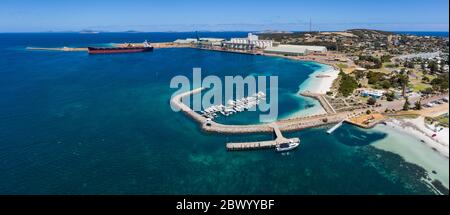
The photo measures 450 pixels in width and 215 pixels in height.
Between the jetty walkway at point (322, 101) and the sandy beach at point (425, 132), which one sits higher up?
the jetty walkway at point (322, 101)

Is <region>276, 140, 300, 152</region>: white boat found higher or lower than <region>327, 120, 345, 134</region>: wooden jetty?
lower

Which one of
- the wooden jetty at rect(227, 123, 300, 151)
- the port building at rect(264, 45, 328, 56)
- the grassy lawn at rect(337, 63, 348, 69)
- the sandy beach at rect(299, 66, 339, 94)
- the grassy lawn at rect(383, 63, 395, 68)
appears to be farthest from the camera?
the port building at rect(264, 45, 328, 56)

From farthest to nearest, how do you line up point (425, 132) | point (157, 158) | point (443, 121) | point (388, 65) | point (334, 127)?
point (388, 65) < point (443, 121) < point (334, 127) < point (425, 132) < point (157, 158)

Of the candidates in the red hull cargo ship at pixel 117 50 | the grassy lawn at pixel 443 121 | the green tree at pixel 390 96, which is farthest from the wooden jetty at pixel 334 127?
the red hull cargo ship at pixel 117 50

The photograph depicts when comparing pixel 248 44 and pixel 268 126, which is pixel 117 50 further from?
pixel 268 126

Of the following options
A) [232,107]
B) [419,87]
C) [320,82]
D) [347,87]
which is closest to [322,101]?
[347,87]

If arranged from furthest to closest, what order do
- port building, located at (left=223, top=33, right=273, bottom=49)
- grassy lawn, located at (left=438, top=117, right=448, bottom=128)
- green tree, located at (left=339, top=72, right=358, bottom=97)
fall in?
port building, located at (left=223, top=33, right=273, bottom=49), green tree, located at (left=339, top=72, right=358, bottom=97), grassy lawn, located at (left=438, top=117, right=448, bottom=128)

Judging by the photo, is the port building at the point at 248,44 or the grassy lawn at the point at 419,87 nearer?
the grassy lawn at the point at 419,87

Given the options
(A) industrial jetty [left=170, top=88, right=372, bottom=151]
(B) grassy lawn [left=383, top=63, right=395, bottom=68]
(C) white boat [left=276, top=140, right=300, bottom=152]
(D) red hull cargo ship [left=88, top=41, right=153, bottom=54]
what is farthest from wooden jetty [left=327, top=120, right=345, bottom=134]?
(D) red hull cargo ship [left=88, top=41, right=153, bottom=54]

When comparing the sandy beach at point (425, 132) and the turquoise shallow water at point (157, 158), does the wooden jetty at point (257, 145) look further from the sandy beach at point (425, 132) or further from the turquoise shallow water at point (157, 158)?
the sandy beach at point (425, 132)

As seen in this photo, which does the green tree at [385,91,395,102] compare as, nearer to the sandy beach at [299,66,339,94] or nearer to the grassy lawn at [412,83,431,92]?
the grassy lawn at [412,83,431,92]
